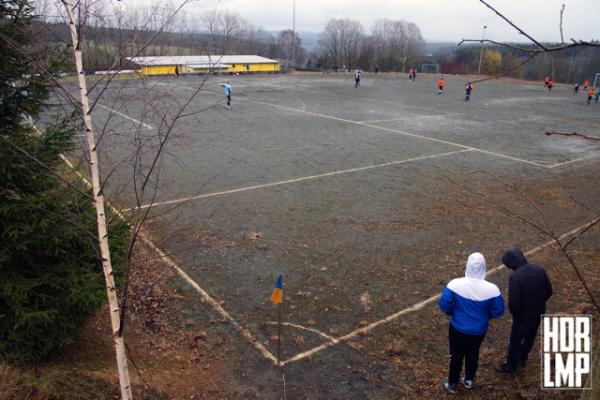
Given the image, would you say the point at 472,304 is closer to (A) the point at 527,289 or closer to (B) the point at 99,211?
(A) the point at 527,289

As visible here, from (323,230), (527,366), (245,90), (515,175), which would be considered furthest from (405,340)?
(245,90)

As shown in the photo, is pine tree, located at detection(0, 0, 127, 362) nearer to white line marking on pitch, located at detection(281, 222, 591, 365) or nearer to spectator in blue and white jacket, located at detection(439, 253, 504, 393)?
white line marking on pitch, located at detection(281, 222, 591, 365)

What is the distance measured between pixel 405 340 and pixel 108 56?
5661 millimetres

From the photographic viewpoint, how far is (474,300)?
17.3 feet

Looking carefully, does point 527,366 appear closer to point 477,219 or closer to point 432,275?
point 432,275

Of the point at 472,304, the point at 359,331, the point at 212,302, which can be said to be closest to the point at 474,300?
the point at 472,304

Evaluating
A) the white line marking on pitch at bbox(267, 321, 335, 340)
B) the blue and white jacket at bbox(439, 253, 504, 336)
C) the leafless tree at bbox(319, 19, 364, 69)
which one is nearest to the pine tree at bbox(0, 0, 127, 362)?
the white line marking on pitch at bbox(267, 321, 335, 340)

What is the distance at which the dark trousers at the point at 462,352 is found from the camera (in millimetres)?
5488

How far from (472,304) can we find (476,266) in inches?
17.9

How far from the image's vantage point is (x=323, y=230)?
11055 millimetres

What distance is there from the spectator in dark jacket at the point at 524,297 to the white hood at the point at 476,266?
2.58ft

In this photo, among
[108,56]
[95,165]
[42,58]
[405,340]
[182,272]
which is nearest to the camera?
[95,165]

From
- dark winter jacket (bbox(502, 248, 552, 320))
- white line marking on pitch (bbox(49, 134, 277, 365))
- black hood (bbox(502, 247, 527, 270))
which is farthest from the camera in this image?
white line marking on pitch (bbox(49, 134, 277, 365))

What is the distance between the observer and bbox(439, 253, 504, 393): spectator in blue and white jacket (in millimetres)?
5254
